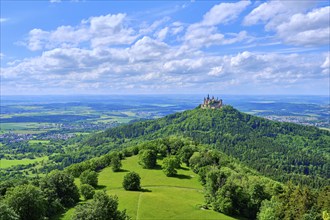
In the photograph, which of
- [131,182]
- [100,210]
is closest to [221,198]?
[131,182]

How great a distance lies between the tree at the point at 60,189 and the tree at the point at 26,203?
45.5ft

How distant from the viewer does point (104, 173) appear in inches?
4675

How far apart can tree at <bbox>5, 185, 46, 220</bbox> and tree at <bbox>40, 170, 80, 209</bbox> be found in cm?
1386

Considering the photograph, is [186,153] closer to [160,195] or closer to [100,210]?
[160,195]

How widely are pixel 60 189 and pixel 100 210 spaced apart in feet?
111

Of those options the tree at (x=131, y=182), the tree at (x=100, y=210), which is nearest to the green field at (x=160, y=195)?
the tree at (x=131, y=182)

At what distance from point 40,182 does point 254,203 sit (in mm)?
57647

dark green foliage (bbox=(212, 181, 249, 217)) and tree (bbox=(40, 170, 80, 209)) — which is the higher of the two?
tree (bbox=(40, 170, 80, 209))

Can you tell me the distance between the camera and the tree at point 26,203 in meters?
60.5

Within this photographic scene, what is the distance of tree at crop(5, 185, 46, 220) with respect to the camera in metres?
60.5

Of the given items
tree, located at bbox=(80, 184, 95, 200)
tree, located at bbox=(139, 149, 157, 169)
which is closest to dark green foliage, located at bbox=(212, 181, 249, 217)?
tree, located at bbox=(80, 184, 95, 200)

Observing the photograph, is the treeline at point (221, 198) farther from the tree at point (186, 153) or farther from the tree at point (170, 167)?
the tree at point (186, 153)

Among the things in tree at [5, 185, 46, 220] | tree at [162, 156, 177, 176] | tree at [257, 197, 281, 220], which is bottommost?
tree at [257, 197, 281, 220]

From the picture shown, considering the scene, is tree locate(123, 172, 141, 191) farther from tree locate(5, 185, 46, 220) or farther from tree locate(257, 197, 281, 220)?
tree locate(257, 197, 281, 220)
